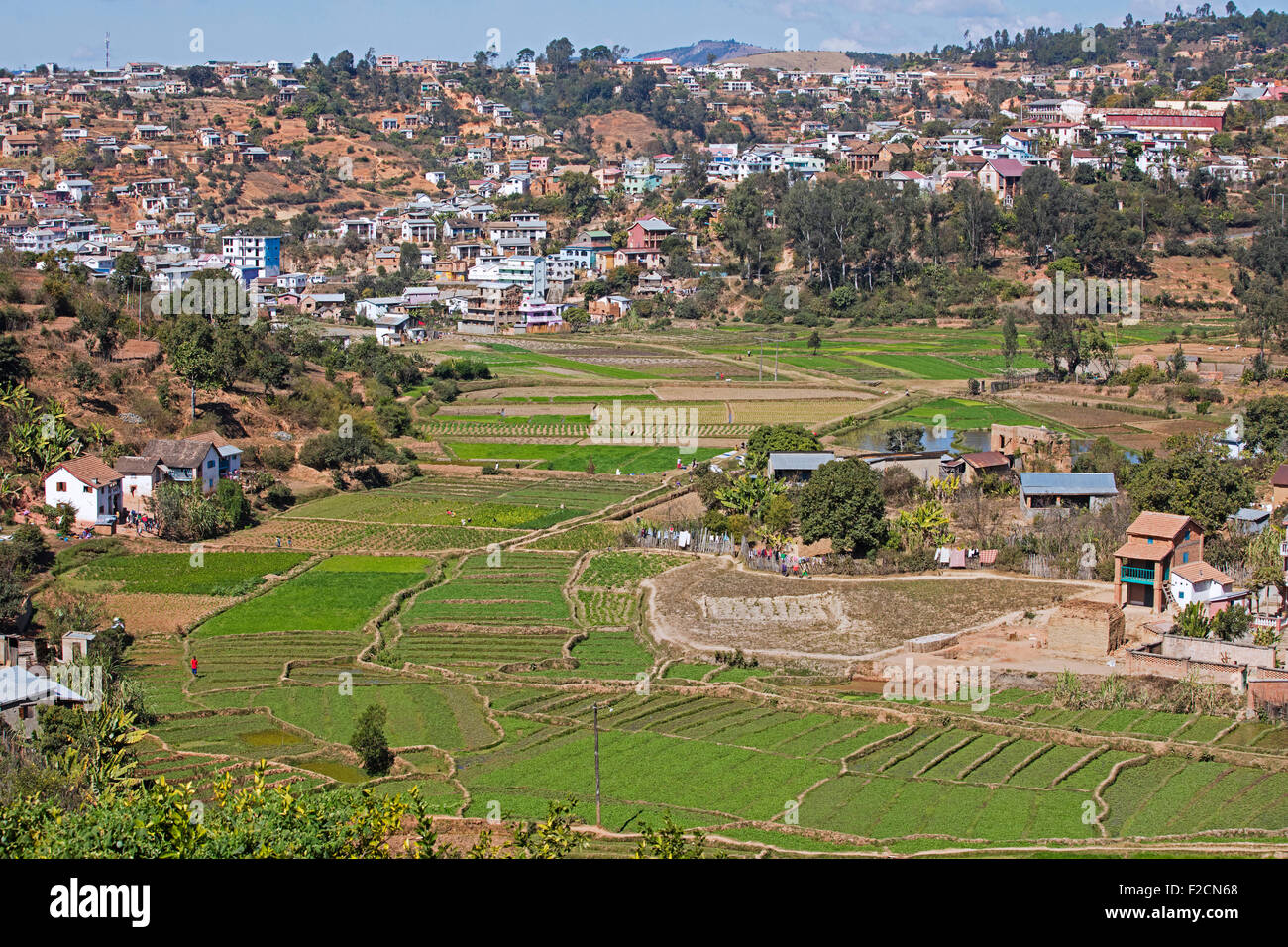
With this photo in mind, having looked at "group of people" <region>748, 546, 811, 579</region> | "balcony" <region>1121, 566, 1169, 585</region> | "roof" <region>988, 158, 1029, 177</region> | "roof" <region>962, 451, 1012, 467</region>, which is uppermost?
"roof" <region>988, 158, 1029, 177</region>

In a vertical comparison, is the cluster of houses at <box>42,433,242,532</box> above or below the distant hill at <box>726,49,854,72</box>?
below

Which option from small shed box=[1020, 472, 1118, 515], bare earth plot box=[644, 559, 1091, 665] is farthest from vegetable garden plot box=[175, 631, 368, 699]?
small shed box=[1020, 472, 1118, 515]

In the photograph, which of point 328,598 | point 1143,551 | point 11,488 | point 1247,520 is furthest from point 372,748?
point 1247,520

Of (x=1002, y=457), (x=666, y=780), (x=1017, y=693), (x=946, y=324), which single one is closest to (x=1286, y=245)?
(x=946, y=324)

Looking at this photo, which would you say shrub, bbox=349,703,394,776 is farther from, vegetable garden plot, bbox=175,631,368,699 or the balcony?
the balcony

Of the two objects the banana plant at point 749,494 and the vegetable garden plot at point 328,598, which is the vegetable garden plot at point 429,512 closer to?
the vegetable garden plot at point 328,598
